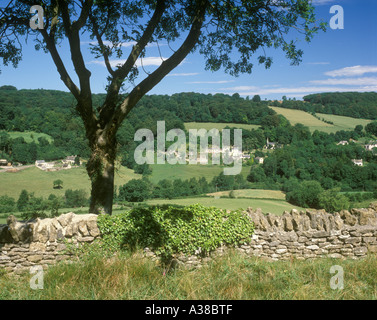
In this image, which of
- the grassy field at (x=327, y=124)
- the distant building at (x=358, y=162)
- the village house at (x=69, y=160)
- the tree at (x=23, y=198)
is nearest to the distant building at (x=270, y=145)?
the grassy field at (x=327, y=124)

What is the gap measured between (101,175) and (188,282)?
408 centimetres

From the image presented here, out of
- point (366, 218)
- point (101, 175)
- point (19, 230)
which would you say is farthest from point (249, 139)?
point (19, 230)

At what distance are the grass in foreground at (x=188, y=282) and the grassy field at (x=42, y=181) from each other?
132 feet

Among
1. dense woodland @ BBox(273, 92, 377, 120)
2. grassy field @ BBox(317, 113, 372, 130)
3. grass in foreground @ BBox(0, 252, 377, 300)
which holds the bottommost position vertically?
grass in foreground @ BBox(0, 252, 377, 300)

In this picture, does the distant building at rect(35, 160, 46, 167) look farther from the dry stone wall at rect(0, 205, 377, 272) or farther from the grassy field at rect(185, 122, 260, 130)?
the dry stone wall at rect(0, 205, 377, 272)

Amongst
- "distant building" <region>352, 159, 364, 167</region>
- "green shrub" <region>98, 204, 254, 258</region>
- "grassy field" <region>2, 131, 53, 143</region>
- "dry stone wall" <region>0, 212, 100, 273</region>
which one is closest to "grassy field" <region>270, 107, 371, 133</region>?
"distant building" <region>352, 159, 364, 167</region>

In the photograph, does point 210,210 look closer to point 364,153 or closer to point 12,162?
point 364,153

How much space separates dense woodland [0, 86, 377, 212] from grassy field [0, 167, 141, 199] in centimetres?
319

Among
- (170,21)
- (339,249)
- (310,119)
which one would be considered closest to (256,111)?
(310,119)

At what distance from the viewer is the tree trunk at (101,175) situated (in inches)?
307

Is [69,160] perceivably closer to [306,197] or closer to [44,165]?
[44,165]

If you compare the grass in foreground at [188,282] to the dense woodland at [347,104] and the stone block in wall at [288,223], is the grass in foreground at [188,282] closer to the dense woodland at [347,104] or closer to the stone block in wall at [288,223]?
the stone block in wall at [288,223]

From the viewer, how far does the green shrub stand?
20.5ft

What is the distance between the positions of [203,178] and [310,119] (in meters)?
30.6
